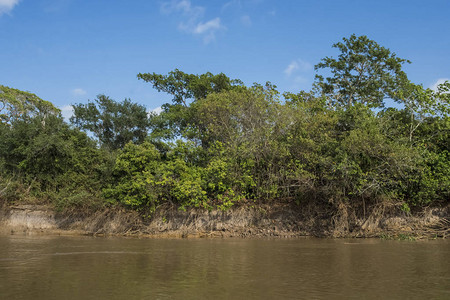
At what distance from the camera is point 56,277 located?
7.79 m

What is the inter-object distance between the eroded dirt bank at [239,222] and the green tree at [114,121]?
7.45 m

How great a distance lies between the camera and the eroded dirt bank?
17.2 meters

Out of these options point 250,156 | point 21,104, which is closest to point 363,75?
point 250,156

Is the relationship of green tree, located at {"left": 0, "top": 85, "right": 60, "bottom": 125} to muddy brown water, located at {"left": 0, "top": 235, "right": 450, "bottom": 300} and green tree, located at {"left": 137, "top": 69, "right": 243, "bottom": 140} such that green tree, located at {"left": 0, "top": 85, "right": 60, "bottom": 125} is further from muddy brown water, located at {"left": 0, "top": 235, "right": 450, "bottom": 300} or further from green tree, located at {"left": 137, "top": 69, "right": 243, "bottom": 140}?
muddy brown water, located at {"left": 0, "top": 235, "right": 450, "bottom": 300}

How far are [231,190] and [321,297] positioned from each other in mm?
12278

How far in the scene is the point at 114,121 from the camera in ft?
86.6

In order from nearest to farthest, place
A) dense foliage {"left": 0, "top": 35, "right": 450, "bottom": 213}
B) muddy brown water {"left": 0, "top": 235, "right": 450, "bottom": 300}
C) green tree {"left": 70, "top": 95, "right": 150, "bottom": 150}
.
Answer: muddy brown water {"left": 0, "top": 235, "right": 450, "bottom": 300}
dense foliage {"left": 0, "top": 35, "right": 450, "bottom": 213}
green tree {"left": 70, "top": 95, "right": 150, "bottom": 150}

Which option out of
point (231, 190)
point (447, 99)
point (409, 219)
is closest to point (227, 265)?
point (231, 190)

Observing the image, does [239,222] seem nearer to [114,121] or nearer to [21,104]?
[114,121]

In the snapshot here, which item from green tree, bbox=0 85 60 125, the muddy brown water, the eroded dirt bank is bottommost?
the muddy brown water

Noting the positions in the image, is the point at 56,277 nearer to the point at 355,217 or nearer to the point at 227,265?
the point at 227,265

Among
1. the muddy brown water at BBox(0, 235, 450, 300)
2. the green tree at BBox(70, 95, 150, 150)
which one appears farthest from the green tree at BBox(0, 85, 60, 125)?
the muddy brown water at BBox(0, 235, 450, 300)

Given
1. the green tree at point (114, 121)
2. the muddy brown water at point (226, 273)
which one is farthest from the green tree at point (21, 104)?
the muddy brown water at point (226, 273)

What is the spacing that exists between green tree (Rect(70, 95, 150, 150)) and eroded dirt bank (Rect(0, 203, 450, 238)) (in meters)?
7.45
